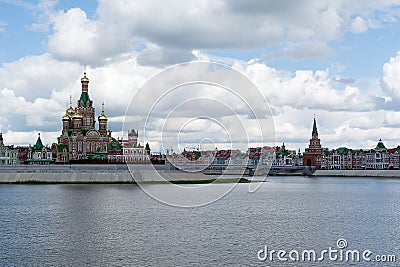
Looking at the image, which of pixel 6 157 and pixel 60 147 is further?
pixel 6 157

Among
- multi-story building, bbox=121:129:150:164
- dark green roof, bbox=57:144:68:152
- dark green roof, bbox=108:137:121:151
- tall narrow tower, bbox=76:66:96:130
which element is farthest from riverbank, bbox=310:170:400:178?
dark green roof, bbox=57:144:68:152

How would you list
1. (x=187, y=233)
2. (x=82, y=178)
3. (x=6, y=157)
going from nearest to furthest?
(x=187, y=233)
(x=82, y=178)
(x=6, y=157)

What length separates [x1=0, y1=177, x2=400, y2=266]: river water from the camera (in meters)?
28.3

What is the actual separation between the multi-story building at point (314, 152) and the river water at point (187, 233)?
439 ft

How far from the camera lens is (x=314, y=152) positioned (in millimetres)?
190125

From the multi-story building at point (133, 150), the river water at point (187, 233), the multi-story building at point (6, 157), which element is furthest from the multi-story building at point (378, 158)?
the river water at point (187, 233)

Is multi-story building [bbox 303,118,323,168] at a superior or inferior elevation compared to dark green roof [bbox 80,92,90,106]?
inferior

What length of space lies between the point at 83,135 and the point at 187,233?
97.5 meters

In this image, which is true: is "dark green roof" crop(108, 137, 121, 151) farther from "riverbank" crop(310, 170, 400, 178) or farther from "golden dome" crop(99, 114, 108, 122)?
"riverbank" crop(310, 170, 400, 178)

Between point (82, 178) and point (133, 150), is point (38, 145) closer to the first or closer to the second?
point (133, 150)

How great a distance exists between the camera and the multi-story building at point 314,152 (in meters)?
189

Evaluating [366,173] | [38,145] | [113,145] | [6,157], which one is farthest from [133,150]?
[366,173]

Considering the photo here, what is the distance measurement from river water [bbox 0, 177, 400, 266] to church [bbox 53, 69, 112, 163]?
71160mm

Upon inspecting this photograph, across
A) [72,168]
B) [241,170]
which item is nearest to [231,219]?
[72,168]
